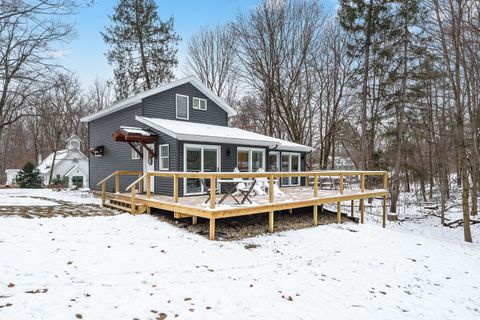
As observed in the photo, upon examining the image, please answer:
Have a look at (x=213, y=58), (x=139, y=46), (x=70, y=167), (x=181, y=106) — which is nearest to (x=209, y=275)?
(x=181, y=106)

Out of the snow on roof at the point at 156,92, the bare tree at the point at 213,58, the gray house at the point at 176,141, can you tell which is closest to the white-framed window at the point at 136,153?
the gray house at the point at 176,141

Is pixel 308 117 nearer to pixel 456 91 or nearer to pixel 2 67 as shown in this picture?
pixel 456 91

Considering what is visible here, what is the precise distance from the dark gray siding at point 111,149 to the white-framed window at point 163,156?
1.49m

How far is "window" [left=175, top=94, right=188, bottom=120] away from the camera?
1316 centimetres

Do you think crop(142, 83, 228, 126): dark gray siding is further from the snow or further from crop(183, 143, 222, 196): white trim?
the snow

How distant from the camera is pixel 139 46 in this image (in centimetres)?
2100

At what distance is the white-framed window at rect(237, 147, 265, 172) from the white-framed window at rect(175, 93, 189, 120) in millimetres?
3098

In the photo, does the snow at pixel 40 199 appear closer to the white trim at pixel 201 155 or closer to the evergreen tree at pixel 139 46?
the white trim at pixel 201 155

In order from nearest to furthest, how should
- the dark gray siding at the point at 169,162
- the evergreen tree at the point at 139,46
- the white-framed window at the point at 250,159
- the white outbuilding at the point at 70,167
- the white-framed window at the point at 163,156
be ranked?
1. the dark gray siding at the point at 169,162
2. the white-framed window at the point at 163,156
3. the white-framed window at the point at 250,159
4. the evergreen tree at the point at 139,46
5. the white outbuilding at the point at 70,167

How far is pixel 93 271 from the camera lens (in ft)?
15.6

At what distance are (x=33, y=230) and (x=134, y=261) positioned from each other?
304 centimetres

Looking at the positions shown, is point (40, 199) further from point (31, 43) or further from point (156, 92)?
point (156, 92)

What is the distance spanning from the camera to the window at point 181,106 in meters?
13.2

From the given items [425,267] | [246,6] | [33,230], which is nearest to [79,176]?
[246,6]
